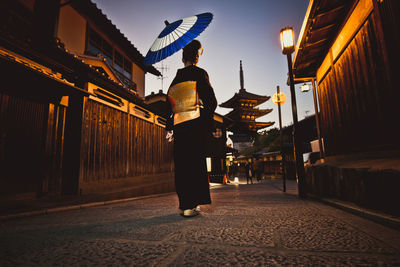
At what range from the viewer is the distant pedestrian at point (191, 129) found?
98.0 inches

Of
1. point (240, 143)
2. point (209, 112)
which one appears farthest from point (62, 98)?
point (240, 143)

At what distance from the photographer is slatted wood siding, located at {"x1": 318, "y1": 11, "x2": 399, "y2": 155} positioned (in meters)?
2.75

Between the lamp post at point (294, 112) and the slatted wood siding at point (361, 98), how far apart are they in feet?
2.82

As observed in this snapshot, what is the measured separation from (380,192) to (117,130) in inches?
274

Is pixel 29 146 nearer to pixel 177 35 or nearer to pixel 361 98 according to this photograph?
pixel 177 35

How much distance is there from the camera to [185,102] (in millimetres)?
2617

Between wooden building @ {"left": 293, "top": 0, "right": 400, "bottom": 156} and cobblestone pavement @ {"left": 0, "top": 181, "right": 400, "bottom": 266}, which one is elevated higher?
wooden building @ {"left": 293, "top": 0, "right": 400, "bottom": 156}

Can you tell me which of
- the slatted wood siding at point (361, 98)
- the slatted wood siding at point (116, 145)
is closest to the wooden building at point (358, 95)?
the slatted wood siding at point (361, 98)

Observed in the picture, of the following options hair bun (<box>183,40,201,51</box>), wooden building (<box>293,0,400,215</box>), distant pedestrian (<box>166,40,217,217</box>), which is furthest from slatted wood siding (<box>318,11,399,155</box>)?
hair bun (<box>183,40,201,51</box>)

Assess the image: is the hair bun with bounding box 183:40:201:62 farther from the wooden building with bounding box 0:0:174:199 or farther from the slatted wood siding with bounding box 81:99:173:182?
the slatted wood siding with bounding box 81:99:173:182

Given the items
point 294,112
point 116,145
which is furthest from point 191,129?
point 116,145

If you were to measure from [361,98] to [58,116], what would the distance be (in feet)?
23.2

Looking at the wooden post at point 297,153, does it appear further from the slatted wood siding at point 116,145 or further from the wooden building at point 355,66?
the slatted wood siding at point 116,145

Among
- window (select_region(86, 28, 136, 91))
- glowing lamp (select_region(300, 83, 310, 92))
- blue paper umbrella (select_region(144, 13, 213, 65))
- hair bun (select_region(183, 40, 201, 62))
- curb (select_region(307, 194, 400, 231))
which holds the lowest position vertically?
curb (select_region(307, 194, 400, 231))
